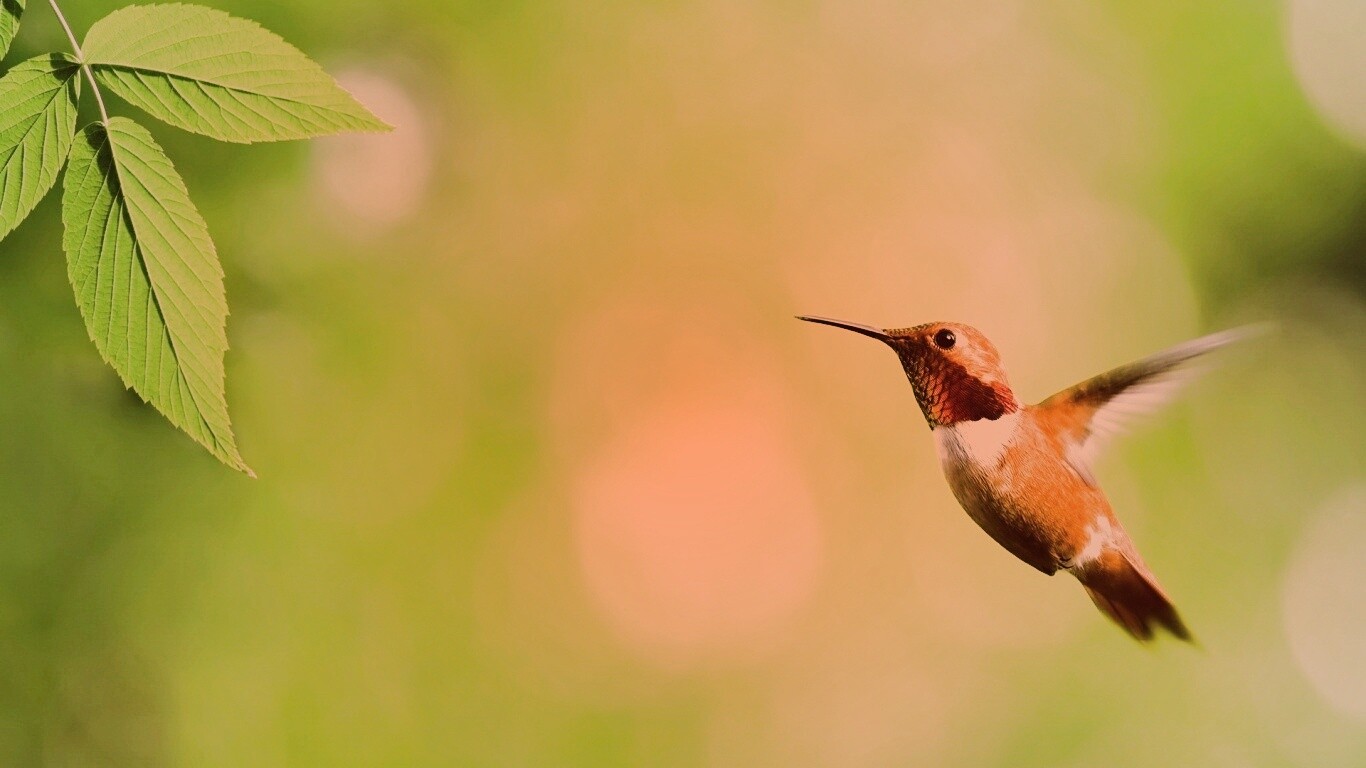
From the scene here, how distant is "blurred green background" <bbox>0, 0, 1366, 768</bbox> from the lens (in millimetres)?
841

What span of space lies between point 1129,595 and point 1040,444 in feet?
0.69

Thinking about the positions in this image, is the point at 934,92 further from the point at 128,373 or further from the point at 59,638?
the point at 59,638

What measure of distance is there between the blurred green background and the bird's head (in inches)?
2.7

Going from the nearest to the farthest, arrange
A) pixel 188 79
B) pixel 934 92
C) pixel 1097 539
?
1. pixel 188 79
2. pixel 1097 539
3. pixel 934 92

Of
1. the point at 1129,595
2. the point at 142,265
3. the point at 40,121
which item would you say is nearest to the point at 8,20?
the point at 40,121

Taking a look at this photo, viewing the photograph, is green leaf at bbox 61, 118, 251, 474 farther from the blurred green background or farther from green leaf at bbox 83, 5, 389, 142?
the blurred green background

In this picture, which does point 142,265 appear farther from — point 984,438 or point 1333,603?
point 1333,603

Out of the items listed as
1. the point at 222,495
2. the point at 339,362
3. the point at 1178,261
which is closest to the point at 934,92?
the point at 1178,261

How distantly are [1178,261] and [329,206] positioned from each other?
97cm

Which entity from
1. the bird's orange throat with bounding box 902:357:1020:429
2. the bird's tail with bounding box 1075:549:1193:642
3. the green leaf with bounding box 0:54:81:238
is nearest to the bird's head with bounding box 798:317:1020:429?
the bird's orange throat with bounding box 902:357:1020:429

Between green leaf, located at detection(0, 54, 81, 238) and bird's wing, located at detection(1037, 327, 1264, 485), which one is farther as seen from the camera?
bird's wing, located at detection(1037, 327, 1264, 485)

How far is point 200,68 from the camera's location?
0.55m

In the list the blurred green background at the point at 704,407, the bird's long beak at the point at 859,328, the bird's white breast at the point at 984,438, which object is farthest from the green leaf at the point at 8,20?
the bird's white breast at the point at 984,438

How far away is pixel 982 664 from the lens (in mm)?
842
